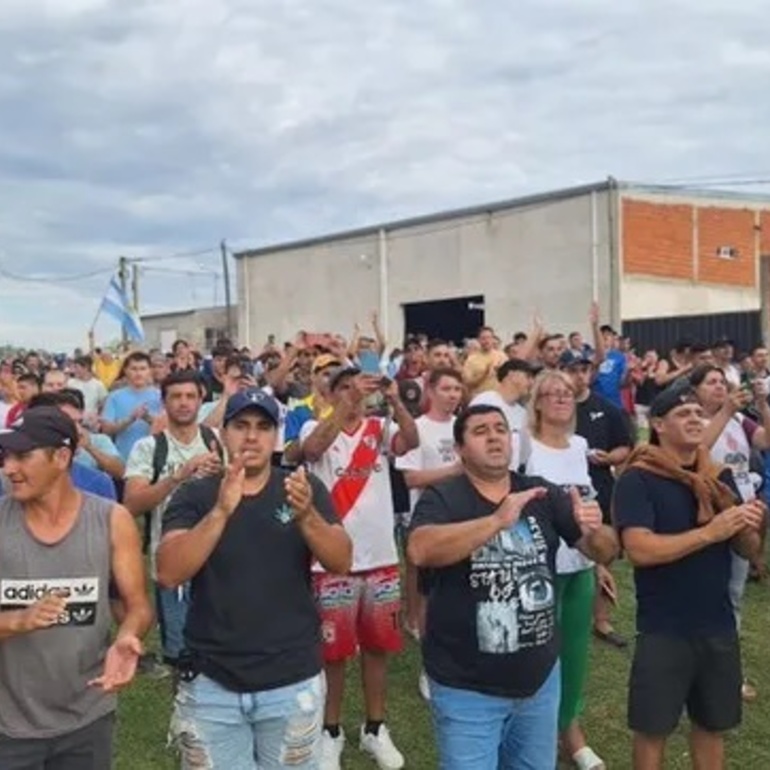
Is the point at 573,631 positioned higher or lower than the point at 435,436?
lower

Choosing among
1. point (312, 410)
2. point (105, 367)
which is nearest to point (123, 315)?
point (105, 367)

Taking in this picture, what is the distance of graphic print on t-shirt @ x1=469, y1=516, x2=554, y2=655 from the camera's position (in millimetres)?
3455

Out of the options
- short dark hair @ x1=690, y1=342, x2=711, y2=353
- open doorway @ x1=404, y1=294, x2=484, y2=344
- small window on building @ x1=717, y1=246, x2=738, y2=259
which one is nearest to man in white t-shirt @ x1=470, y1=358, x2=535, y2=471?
Answer: short dark hair @ x1=690, y1=342, x2=711, y2=353

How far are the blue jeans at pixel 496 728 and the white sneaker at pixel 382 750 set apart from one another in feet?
4.65

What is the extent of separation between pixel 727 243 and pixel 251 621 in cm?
2822

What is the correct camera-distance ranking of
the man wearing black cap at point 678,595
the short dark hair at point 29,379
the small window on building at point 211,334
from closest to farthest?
the man wearing black cap at point 678,595 → the short dark hair at point 29,379 → the small window on building at point 211,334

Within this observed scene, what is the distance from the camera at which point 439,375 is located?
6.08 metres

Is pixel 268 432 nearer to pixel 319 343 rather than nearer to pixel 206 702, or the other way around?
pixel 206 702

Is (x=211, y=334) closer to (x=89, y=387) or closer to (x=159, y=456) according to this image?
(x=89, y=387)

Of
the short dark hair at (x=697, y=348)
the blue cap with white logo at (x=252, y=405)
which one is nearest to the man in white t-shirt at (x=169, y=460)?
the blue cap with white logo at (x=252, y=405)

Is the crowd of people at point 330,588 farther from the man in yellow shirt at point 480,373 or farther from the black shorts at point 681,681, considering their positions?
the man in yellow shirt at point 480,373

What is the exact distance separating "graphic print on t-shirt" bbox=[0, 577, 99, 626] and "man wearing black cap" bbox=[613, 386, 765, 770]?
1.91 meters

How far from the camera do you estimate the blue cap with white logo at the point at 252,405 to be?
3.44m

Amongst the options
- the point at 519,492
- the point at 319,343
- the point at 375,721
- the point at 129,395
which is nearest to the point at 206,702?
the point at 519,492
